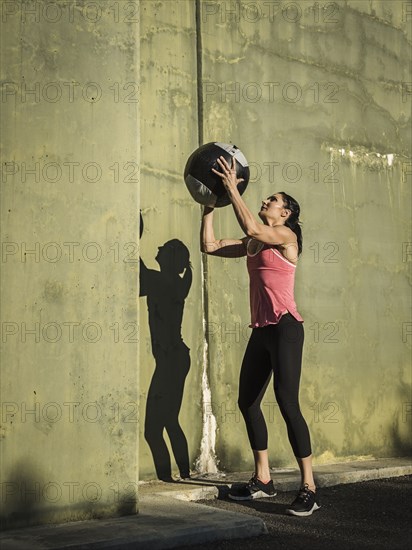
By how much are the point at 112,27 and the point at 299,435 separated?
2.73 m

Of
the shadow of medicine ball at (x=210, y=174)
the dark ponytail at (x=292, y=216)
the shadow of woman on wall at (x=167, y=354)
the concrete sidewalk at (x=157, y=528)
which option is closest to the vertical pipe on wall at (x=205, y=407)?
the shadow of woman on wall at (x=167, y=354)

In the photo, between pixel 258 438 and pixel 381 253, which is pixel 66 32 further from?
pixel 381 253

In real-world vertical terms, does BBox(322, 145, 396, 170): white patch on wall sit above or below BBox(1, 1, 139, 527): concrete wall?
above

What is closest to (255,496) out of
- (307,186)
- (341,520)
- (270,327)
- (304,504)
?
(304,504)

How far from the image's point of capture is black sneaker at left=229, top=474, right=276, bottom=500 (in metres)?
6.06

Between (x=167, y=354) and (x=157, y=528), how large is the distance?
1.95 m

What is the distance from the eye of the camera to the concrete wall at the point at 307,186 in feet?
22.2

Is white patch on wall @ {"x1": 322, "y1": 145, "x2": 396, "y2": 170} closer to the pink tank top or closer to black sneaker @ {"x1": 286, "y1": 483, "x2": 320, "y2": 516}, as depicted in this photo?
the pink tank top

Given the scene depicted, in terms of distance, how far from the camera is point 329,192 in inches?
299

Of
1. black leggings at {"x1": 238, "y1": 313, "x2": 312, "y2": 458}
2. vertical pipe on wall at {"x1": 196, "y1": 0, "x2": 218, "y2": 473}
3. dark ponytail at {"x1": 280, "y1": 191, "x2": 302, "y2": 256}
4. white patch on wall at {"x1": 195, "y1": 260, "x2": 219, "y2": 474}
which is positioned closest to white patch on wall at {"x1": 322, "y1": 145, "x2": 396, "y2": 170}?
vertical pipe on wall at {"x1": 196, "y1": 0, "x2": 218, "y2": 473}

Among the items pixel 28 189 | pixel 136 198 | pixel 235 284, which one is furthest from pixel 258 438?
pixel 28 189

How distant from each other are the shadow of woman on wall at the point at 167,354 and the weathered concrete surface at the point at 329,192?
285 millimetres

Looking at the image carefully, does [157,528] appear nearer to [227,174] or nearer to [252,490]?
[252,490]

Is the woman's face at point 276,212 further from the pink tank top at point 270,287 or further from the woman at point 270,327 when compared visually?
the pink tank top at point 270,287
